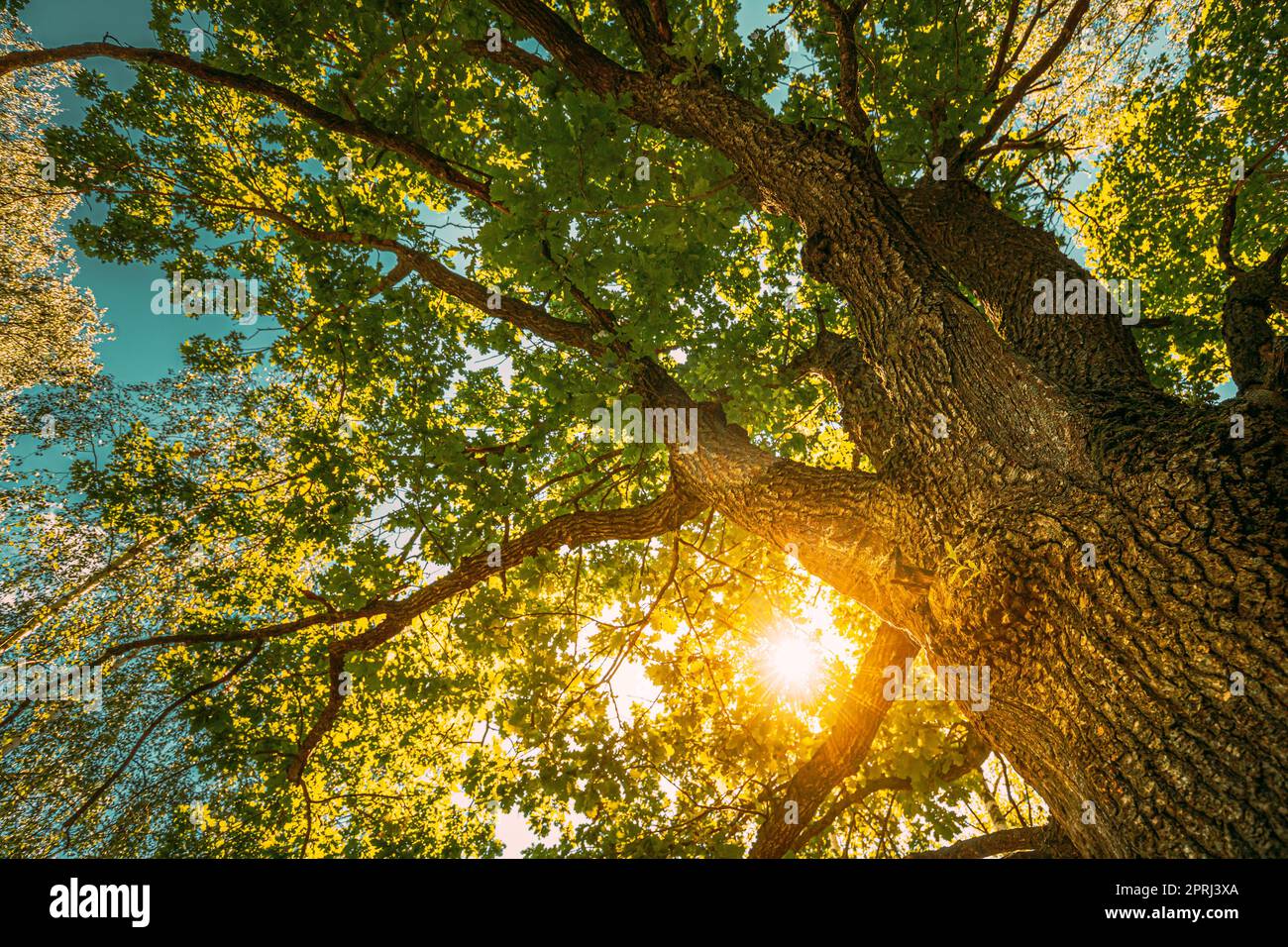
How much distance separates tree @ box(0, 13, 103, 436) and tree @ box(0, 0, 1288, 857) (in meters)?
9.39

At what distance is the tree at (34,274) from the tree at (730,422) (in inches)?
370

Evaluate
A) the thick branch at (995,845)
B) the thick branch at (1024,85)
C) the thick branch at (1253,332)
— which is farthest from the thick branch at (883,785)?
the thick branch at (1024,85)

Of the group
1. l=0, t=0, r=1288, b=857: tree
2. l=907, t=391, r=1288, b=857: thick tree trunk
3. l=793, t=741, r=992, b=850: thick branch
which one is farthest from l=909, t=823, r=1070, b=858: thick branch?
l=907, t=391, r=1288, b=857: thick tree trunk

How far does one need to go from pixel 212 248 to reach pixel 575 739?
23.1 feet

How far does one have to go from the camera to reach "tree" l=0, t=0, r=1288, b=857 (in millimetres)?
1826

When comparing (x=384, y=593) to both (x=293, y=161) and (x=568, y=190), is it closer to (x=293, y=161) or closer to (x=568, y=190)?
(x=568, y=190)

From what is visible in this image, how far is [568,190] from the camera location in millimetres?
3662

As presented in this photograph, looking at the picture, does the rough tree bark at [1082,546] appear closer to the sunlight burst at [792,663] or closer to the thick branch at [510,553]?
the thick branch at [510,553]

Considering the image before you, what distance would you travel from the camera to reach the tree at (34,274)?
36.4 feet

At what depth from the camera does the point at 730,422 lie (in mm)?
5234

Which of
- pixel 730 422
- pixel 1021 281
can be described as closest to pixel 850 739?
pixel 730 422

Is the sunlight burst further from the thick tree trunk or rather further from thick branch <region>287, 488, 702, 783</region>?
the thick tree trunk

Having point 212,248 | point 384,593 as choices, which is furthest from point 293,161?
point 384,593

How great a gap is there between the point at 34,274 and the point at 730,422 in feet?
58.5
